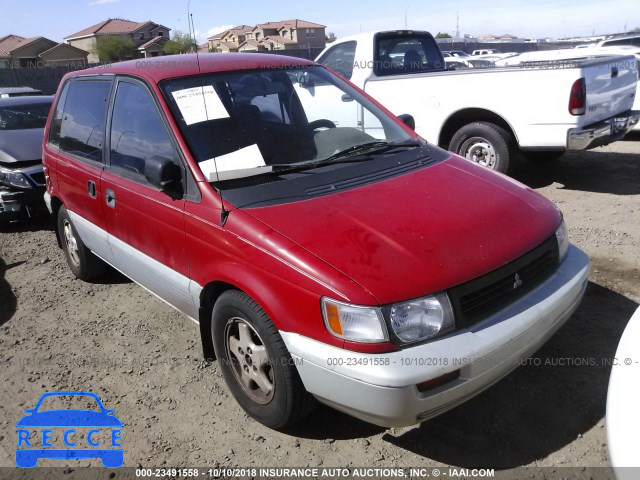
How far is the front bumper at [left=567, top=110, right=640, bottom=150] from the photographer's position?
5637mm

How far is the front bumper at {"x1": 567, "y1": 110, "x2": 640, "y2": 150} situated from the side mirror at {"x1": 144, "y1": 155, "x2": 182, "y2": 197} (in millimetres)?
4583

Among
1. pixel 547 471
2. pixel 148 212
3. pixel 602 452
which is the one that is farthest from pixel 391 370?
pixel 148 212

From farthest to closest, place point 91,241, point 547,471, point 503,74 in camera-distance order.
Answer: point 503,74 < point 91,241 < point 547,471

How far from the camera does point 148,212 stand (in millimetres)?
3152

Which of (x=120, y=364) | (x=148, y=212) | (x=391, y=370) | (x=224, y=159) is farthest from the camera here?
(x=120, y=364)

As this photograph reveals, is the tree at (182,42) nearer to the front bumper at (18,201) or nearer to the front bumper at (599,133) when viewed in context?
→ the front bumper at (18,201)

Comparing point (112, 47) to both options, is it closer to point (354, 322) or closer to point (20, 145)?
point (20, 145)

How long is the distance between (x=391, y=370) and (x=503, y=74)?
491 cm

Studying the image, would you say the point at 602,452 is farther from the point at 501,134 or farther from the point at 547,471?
the point at 501,134

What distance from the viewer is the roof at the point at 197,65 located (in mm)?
3229

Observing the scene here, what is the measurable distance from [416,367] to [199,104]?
1948 mm

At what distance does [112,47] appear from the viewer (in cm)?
5506

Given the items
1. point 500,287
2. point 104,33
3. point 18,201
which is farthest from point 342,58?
point 104,33

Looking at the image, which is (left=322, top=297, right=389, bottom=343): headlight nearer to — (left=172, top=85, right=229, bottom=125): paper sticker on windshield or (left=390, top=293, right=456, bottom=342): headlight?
(left=390, top=293, right=456, bottom=342): headlight
